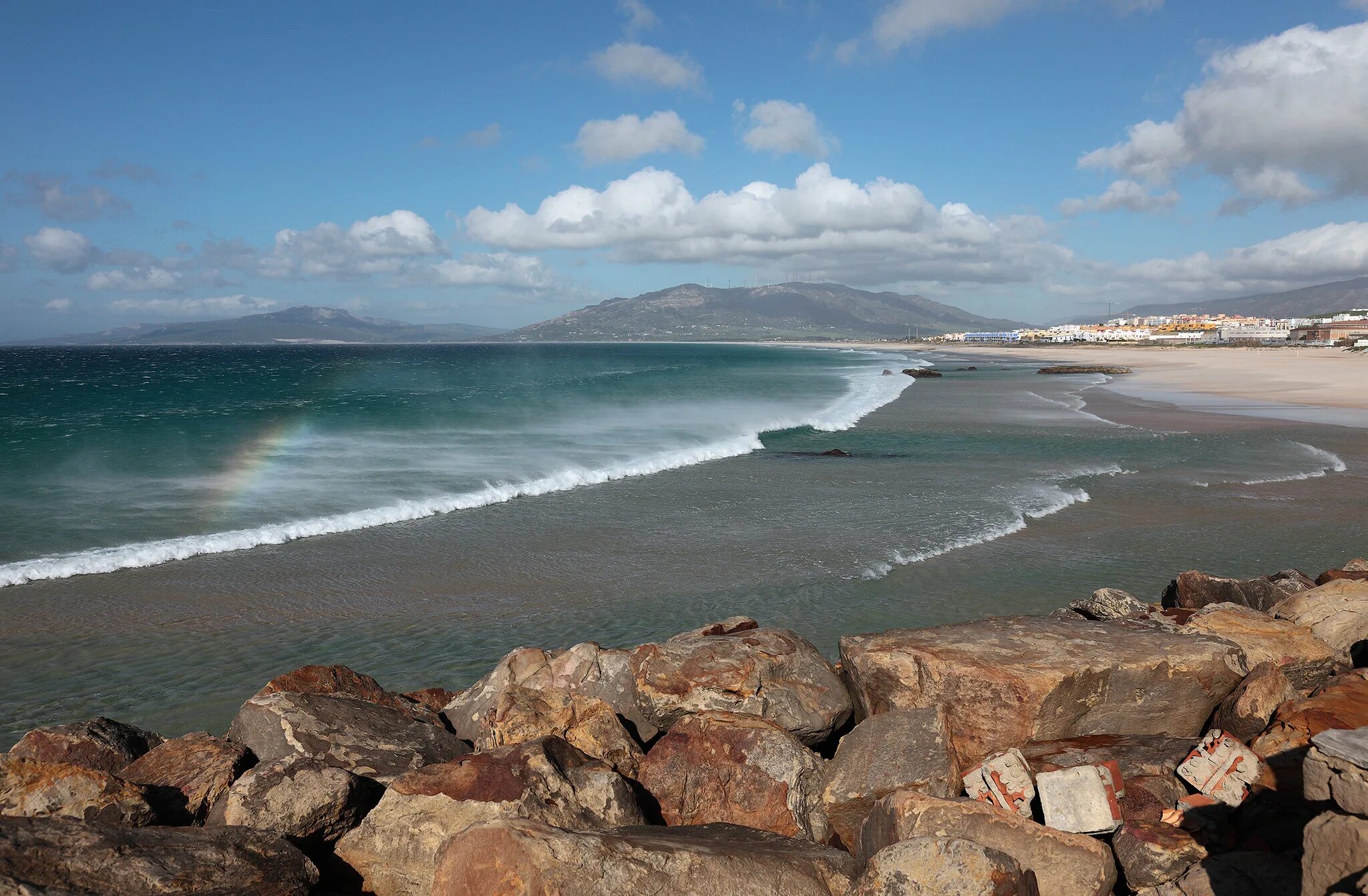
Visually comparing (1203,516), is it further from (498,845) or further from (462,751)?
(498,845)

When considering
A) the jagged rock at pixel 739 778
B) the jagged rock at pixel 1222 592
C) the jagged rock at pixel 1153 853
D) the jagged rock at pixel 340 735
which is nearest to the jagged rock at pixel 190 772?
the jagged rock at pixel 340 735

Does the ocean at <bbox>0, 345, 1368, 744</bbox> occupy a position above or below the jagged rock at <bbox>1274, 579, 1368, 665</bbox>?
below

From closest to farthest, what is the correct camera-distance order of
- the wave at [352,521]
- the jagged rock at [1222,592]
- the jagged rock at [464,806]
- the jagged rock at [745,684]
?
the jagged rock at [464,806]
the jagged rock at [745,684]
the jagged rock at [1222,592]
the wave at [352,521]

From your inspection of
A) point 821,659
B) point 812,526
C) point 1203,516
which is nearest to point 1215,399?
point 1203,516

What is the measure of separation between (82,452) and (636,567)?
27.8 m

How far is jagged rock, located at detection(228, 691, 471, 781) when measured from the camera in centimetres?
577

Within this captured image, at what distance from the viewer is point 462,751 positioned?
A: 20.7 ft

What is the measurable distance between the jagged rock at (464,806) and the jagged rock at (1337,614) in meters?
6.06

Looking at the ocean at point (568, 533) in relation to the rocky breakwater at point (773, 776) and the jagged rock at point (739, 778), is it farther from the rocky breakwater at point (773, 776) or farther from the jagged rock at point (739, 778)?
the jagged rock at point (739, 778)

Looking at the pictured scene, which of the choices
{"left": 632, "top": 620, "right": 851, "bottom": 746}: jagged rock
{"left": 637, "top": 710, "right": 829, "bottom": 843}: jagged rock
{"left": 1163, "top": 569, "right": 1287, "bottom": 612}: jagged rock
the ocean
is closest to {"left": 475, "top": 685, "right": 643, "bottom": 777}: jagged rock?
{"left": 637, "top": 710, "right": 829, "bottom": 843}: jagged rock

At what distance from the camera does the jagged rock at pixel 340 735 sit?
577 cm

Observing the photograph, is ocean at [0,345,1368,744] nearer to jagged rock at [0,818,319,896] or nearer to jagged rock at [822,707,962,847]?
jagged rock at [0,818,319,896]

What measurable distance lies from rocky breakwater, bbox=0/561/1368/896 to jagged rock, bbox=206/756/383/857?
0.05 ft

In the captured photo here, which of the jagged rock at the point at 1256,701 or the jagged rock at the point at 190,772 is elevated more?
the jagged rock at the point at 1256,701
